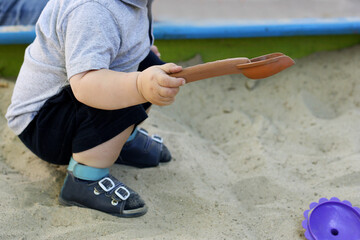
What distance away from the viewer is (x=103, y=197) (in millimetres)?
1119

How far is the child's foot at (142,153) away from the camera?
1.32 meters

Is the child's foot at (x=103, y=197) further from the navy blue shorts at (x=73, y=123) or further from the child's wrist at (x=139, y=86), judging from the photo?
the child's wrist at (x=139, y=86)

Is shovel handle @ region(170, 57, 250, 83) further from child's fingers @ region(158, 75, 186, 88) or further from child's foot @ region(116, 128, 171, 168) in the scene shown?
child's foot @ region(116, 128, 171, 168)

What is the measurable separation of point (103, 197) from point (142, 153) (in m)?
0.24

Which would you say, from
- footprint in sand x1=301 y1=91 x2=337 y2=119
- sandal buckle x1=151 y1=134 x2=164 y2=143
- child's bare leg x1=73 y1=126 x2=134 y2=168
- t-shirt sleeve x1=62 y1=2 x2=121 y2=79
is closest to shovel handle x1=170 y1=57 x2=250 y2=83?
t-shirt sleeve x1=62 y1=2 x2=121 y2=79

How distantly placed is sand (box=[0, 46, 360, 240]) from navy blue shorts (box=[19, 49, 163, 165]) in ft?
0.54

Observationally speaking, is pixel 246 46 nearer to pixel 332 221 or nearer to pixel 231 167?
pixel 231 167

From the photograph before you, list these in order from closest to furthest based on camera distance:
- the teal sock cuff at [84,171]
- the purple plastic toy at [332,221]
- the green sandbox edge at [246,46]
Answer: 1. the purple plastic toy at [332,221]
2. the teal sock cuff at [84,171]
3. the green sandbox edge at [246,46]

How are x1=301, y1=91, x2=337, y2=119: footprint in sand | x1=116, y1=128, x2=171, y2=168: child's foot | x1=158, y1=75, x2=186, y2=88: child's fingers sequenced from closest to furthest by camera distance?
x1=158, y1=75, x2=186, y2=88: child's fingers < x1=116, y1=128, x2=171, y2=168: child's foot < x1=301, y1=91, x2=337, y2=119: footprint in sand

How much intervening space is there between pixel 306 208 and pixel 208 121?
58 cm

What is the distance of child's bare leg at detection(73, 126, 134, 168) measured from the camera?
1.09 meters

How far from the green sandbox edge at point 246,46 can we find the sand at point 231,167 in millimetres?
41

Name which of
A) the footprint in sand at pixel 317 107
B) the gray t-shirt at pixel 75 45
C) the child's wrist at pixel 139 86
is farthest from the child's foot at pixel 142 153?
the footprint in sand at pixel 317 107

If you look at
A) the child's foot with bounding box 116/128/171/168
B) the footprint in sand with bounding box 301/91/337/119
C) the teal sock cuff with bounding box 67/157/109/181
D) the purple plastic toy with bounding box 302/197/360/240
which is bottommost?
the child's foot with bounding box 116/128/171/168
